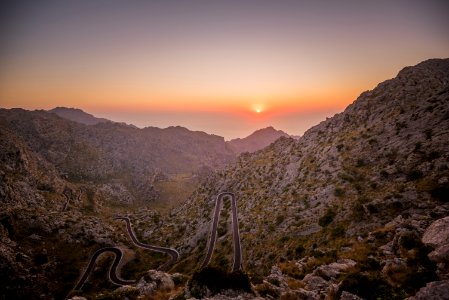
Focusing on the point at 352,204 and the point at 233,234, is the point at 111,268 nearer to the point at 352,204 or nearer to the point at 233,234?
the point at 233,234

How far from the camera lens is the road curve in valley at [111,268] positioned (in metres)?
93.6

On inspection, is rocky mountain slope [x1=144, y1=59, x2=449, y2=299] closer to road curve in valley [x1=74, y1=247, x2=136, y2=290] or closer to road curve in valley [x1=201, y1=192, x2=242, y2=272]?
road curve in valley [x1=201, y1=192, x2=242, y2=272]

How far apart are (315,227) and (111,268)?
79.2 metres

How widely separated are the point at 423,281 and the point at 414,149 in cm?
6029

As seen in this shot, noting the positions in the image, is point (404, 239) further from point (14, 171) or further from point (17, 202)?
point (14, 171)

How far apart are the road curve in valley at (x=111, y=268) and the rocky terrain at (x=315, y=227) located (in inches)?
106

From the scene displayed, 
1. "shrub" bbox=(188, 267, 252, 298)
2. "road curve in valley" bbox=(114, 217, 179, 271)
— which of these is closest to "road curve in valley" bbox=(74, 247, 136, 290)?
"road curve in valley" bbox=(114, 217, 179, 271)

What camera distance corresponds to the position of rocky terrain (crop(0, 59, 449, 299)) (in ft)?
102

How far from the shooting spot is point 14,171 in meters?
197

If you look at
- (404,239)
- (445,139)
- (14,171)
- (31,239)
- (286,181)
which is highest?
(14,171)

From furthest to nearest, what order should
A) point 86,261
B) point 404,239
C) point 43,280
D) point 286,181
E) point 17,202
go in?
point 17,202 < point 286,181 < point 86,261 < point 43,280 < point 404,239

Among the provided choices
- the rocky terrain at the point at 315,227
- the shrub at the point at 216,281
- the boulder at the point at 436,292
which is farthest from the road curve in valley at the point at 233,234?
the boulder at the point at 436,292

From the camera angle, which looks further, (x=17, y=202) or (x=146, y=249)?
(x=17, y=202)

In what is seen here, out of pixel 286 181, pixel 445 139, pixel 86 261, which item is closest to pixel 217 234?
pixel 286 181
